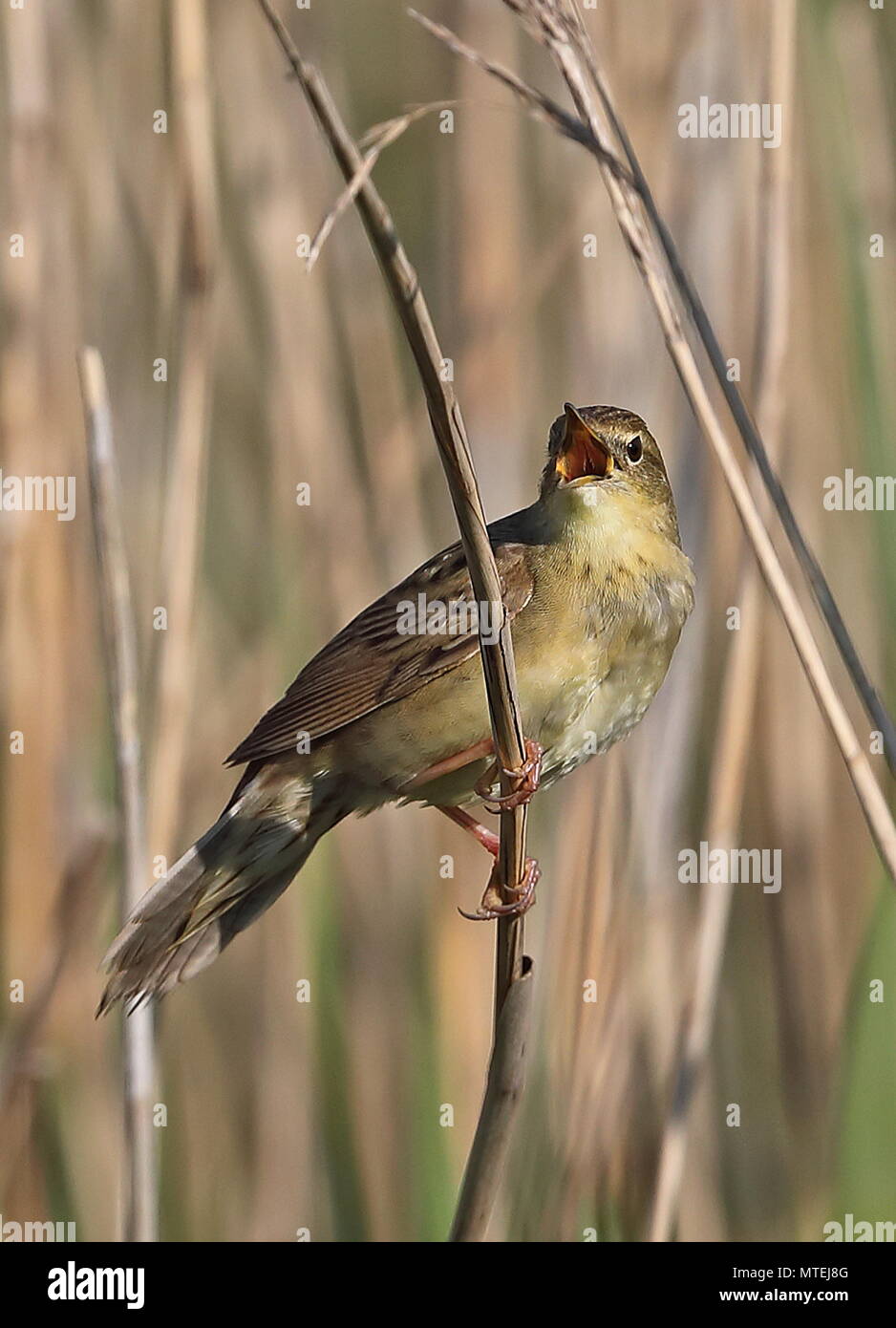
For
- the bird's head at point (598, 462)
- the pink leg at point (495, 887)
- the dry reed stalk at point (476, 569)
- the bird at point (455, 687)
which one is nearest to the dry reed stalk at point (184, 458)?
the bird at point (455, 687)

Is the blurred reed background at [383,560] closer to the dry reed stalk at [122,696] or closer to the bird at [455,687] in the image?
the bird at [455,687]

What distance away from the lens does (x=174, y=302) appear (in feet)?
10.4

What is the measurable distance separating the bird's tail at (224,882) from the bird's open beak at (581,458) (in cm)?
79

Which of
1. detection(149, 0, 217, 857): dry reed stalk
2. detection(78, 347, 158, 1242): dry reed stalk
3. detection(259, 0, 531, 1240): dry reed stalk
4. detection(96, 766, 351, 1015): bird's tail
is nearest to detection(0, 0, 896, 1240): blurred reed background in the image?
detection(149, 0, 217, 857): dry reed stalk

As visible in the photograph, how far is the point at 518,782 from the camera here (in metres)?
2.25

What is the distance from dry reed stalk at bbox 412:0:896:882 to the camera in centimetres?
187

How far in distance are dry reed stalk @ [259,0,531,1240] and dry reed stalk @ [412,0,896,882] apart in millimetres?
310

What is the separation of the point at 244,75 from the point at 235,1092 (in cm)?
233

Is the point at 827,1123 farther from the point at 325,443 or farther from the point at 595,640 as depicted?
the point at 325,443

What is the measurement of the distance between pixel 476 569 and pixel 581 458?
134 centimetres

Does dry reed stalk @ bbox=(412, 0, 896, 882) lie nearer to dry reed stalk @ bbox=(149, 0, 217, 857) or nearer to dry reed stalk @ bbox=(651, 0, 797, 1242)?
dry reed stalk @ bbox=(651, 0, 797, 1242)

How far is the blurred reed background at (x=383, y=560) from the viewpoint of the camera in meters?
3.09

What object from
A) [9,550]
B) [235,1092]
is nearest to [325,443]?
[9,550]

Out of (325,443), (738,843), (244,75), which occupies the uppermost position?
(244,75)
